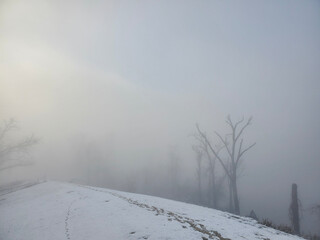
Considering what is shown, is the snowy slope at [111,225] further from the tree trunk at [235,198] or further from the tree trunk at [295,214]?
the tree trunk at [235,198]

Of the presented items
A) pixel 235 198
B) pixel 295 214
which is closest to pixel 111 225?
pixel 295 214

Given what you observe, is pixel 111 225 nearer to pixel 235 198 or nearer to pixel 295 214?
pixel 295 214

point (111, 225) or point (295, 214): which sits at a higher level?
point (111, 225)

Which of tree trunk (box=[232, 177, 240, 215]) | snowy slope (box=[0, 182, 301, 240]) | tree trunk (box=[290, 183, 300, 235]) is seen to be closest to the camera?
snowy slope (box=[0, 182, 301, 240])

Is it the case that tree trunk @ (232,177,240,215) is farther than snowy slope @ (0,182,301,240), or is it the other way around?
tree trunk @ (232,177,240,215)

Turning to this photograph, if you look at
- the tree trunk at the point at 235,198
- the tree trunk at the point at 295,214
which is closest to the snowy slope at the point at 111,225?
the tree trunk at the point at 295,214

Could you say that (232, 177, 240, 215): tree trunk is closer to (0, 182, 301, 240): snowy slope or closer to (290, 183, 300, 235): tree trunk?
(290, 183, 300, 235): tree trunk

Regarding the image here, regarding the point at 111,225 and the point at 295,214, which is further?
Answer: the point at 295,214

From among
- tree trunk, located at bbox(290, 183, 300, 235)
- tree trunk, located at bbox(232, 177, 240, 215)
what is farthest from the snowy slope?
tree trunk, located at bbox(232, 177, 240, 215)

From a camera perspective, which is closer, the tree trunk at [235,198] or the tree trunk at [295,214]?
the tree trunk at [295,214]

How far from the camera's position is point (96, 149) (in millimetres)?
67938

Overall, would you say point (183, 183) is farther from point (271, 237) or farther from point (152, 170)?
point (271, 237)

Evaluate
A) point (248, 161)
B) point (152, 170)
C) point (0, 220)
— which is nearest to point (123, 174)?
point (152, 170)

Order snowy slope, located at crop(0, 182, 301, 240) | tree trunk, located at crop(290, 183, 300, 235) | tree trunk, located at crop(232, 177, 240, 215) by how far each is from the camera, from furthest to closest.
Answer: tree trunk, located at crop(232, 177, 240, 215)
tree trunk, located at crop(290, 183, 300, 235)
snowy slope, located at crop(0, 182, 301, 240)
